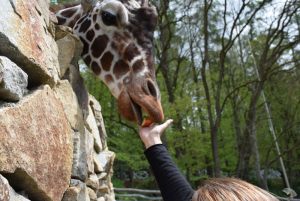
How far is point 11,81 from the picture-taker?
1987 millimetres

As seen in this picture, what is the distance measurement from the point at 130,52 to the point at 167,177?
141 cm

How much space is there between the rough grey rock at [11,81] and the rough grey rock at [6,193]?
0.40 meters

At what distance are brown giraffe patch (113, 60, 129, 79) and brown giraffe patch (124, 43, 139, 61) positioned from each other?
6cm

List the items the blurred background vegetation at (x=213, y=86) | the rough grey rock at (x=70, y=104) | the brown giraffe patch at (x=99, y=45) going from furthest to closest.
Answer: the blurred background vegetation at (x=213, y=86)
the brown giraffe patch at (x=99, y=45)
the rough grey rock at (x=70, y=104)

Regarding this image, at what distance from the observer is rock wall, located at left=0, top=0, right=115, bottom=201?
75.8 inches

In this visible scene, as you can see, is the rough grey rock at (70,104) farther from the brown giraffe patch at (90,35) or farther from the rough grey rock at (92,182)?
the brown giraffe patch at (90,35)

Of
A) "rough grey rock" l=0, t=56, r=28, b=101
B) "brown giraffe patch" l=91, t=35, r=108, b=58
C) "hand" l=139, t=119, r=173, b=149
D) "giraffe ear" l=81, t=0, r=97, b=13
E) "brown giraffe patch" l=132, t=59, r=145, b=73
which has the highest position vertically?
"giraffe ear" l=81, t=0, r=97, b=13

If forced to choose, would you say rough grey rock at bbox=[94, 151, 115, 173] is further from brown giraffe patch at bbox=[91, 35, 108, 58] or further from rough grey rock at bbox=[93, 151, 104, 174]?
brown giraffe patch at bbox=[91, 35, 108, 58]

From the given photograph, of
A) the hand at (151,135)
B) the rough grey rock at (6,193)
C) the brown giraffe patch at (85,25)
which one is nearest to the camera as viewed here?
the rough grey rock at (6,193)

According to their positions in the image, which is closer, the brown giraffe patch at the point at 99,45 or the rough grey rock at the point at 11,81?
the rough grey rock at the point at 11,81

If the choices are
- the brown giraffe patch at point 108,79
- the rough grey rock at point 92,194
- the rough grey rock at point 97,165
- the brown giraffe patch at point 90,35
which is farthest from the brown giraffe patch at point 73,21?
the rough grey rock at point 92,194

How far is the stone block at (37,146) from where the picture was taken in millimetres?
1877

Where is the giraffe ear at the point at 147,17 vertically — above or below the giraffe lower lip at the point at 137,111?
above

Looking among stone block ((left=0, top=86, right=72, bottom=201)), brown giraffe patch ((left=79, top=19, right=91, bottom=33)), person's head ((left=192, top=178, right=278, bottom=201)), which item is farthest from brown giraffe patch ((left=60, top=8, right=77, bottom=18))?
person's head ((left=192, top=178, right=278, bottom=201))
